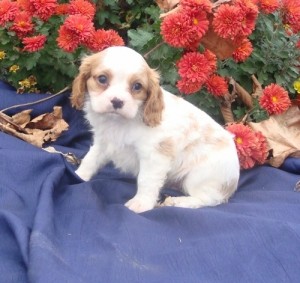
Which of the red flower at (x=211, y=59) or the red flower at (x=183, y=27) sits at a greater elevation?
the red flower at (x=183, y=27)

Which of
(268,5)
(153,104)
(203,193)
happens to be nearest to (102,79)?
(153,104)

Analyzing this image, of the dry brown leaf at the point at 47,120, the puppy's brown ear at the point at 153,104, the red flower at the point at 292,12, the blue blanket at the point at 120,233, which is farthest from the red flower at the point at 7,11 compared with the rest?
the red flower at the point at 292,12

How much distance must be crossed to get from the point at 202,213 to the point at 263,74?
1.74m

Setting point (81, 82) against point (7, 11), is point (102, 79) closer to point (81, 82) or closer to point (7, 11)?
point (81, 82)

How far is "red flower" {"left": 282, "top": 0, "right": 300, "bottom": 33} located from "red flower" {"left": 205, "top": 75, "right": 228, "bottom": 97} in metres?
0.79

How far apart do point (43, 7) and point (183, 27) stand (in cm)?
104

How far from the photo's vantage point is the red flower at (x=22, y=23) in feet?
11.2

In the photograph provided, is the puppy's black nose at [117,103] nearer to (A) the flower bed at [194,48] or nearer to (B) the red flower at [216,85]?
(A) the flower bed at [194,48]

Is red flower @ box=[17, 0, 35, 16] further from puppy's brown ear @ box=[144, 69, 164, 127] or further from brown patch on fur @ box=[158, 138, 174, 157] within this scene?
brown patch on fur @ box=[158, 138, 174, 157]

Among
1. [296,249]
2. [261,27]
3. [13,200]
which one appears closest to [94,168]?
[13,200]

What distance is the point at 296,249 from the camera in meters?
2.15

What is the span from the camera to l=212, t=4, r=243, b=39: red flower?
9.96ft

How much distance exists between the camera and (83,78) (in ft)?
8.90

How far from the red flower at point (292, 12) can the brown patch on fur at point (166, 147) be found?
1.64m
